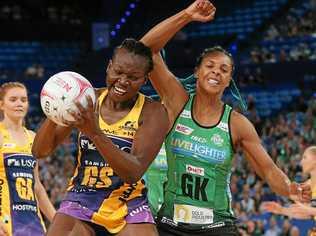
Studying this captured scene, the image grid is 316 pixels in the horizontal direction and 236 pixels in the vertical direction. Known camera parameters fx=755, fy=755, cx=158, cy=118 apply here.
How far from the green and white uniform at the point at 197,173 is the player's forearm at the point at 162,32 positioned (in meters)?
0.59

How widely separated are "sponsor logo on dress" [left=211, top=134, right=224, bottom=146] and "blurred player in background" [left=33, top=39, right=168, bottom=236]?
73cm

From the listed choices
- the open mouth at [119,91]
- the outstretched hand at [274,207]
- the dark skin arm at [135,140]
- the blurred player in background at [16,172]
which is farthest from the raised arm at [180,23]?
the blurred player in background at [16,172]

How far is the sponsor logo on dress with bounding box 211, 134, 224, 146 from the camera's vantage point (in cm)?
525

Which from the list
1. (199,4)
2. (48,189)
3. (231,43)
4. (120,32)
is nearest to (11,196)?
(199,4)

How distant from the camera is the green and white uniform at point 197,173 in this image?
5.21 m

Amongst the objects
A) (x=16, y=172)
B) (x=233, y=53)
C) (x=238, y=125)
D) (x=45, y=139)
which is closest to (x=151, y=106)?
(x=45, y=139)

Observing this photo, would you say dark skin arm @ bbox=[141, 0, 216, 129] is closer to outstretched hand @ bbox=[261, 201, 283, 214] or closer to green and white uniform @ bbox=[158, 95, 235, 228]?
green and white uniform @ bbox=[158, 95, 235, 228]

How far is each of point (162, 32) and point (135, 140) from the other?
1061 millimetres

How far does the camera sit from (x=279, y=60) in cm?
2077

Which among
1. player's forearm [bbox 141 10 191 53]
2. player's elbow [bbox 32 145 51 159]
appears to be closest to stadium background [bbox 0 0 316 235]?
player's forearm [bbox 141 10 191 53]

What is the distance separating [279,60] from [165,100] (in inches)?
620

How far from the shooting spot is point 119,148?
4.43 meters

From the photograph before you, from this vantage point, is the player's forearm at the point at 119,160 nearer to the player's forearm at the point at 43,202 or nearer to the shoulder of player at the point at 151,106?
the shoulder of player at the point at 151,106

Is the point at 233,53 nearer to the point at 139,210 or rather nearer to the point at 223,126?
the point at 223,126
